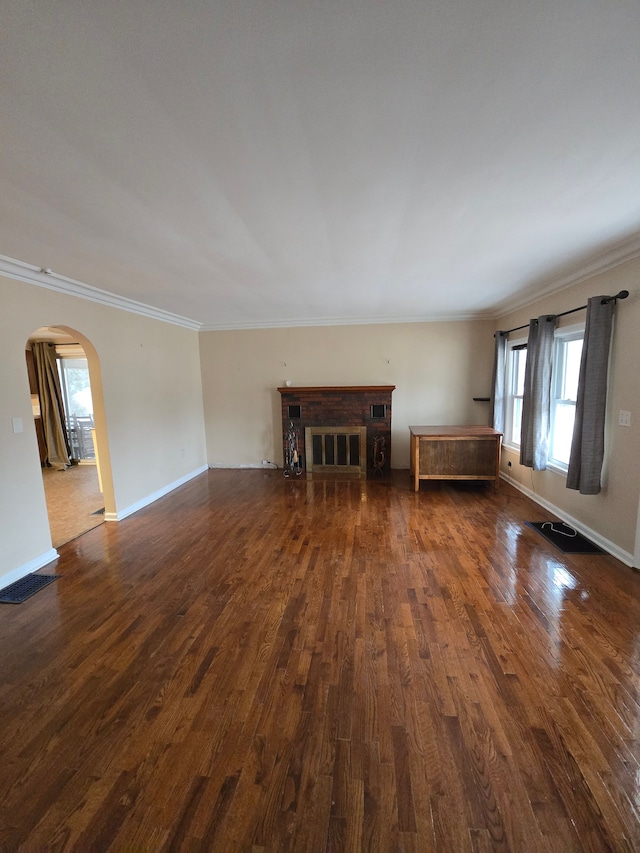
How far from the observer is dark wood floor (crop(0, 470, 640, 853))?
1.19 metres

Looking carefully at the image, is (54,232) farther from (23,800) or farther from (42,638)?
(23,800)

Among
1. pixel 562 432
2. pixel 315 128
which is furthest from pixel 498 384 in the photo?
pixel 315 128

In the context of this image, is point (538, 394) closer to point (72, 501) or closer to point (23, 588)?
point (23, 588)

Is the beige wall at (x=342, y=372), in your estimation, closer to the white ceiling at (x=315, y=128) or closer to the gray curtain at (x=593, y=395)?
the gray curtain at (x=593, y=395)

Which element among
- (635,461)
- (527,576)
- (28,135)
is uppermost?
(28,135)

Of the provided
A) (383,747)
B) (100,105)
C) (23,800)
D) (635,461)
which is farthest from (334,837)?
(635,461)

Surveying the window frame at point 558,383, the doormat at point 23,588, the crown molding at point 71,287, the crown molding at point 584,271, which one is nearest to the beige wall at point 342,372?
the crown molding at point 584,271

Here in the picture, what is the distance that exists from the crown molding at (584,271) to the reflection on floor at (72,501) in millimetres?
5461

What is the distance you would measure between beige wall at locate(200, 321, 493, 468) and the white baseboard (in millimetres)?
1634

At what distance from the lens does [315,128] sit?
4.34 feet

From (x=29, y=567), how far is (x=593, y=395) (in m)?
4.95

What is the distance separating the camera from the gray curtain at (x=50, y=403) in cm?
629

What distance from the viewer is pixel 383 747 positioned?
142 centimetres

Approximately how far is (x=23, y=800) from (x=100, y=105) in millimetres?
2470
